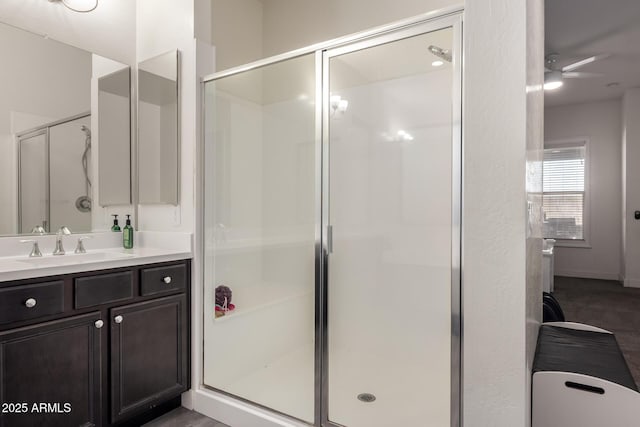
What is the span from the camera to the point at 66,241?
2.29 meters

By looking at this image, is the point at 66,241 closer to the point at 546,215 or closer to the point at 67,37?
the point at 67,37

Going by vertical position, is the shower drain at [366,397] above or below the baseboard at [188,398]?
above

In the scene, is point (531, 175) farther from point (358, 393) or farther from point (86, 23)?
point (86, 23)

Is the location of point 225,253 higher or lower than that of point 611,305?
higher

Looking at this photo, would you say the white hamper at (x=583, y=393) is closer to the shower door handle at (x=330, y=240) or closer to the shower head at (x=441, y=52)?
the shower door handle at (x=330, y=240)

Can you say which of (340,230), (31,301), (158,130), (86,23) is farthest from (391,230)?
(86,23)

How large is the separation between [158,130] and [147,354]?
53.1 inches

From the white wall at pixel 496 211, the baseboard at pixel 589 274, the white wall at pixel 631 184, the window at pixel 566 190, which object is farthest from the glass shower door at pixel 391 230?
the baseboard at pixel 589 274

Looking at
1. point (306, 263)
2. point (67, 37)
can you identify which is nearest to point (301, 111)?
point (306, 263)

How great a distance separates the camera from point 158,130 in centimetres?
247

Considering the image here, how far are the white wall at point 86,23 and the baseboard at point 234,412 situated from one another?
222 centimetres

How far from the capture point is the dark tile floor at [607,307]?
3427 millimetres

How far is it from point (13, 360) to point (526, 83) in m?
2.09

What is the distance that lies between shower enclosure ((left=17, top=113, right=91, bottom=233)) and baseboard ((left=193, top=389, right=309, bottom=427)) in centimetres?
128
